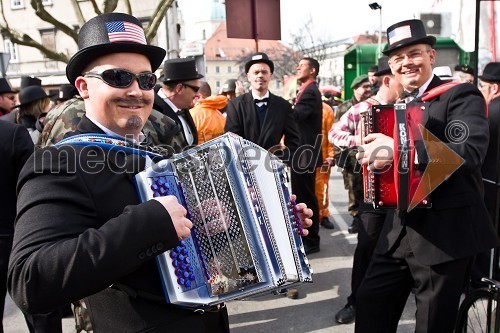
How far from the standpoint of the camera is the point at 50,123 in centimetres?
368

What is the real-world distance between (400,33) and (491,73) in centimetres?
259

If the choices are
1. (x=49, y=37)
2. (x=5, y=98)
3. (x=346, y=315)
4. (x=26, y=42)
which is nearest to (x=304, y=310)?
(x=346, y=315)

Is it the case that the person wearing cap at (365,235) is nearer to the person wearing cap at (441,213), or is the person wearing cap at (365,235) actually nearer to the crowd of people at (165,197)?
the crowd of people at (165,197)

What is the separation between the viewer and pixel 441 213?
8.68 ft

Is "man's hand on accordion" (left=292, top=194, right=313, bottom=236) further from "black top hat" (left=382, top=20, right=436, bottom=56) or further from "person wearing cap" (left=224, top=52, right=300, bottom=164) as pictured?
"person wearing cap" (left=224, top=52, right=300, bottom=164)

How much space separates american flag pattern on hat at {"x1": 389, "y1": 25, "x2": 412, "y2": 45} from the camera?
9.65 ft

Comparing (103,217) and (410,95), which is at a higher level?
(410,95)

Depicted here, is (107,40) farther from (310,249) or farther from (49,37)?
(49,37)

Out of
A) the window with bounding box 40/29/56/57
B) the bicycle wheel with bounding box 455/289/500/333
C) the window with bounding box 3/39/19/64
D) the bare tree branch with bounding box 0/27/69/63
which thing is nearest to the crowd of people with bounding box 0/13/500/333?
the bicycle wheel with bounding box 455/289/500/333

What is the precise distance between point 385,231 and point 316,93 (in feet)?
10.5

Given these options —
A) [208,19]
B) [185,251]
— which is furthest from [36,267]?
[208,19]

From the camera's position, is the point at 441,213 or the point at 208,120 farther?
the point at 208,120

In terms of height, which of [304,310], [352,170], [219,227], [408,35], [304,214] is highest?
[408,35]

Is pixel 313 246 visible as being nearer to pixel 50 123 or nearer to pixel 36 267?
pixel 50 123
